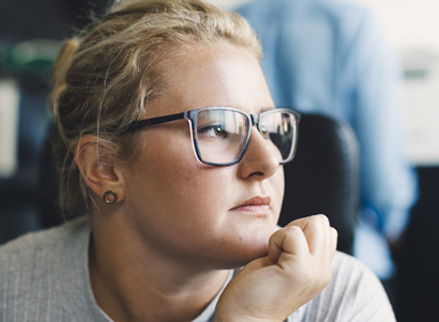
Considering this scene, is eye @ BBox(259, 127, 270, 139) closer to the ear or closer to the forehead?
the forehead

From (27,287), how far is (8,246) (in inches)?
6.0

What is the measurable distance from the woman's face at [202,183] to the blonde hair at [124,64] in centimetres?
4

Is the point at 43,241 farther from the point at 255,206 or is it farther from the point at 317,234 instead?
the point at 317,234

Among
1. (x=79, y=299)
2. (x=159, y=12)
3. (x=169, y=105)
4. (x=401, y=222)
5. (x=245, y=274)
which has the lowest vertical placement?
(x=401, y=222)

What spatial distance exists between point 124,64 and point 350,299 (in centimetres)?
64

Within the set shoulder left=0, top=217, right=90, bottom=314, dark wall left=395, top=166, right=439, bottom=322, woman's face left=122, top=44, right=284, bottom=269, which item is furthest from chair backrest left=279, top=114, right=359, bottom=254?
dark wall left=395, top=166, right=439, bottom=322

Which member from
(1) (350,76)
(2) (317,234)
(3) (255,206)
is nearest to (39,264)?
(3) (255,206)

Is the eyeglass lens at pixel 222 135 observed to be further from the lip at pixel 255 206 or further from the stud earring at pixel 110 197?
the stud earring at pixel 110 197

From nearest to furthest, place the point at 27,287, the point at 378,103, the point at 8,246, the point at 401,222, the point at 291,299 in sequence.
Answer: the point at 291,299
the point at 27,287
the point at 8,246
the point at 378,103
the point at 401,222

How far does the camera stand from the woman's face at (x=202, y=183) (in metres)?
0.88

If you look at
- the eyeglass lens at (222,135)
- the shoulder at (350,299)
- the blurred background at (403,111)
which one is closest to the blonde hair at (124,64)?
the eyeglass lens at (222,135)

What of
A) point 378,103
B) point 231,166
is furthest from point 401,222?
point 231,166

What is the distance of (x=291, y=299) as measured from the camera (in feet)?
2.81

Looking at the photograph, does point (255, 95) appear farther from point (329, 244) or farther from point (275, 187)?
point (329, 244)
